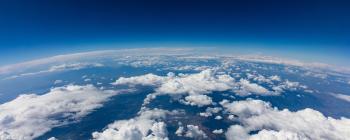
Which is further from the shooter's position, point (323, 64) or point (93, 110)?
point (323, 64)

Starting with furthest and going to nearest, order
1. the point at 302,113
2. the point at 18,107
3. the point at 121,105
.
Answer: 1. the point at 121,105
2. the point at 18,107
3. the point at 302,113

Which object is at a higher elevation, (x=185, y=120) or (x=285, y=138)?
(x=285, y=138)

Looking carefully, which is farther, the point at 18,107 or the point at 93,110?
the point at 93,110

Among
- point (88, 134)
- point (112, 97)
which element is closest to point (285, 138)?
point (88, 134)

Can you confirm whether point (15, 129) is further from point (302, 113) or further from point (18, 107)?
point (302, 113)

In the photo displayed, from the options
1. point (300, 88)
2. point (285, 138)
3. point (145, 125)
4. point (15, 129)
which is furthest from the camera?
point (300, 88)

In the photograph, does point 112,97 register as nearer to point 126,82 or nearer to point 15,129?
point 126,82

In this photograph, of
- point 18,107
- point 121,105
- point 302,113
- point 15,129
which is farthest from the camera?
point 121,105

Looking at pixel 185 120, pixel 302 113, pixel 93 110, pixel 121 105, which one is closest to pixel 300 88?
pixel 302 113

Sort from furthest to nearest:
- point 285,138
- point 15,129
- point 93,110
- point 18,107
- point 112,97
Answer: point 112,97
point 93,110
point 18,107
point 15,129
point 285,138
